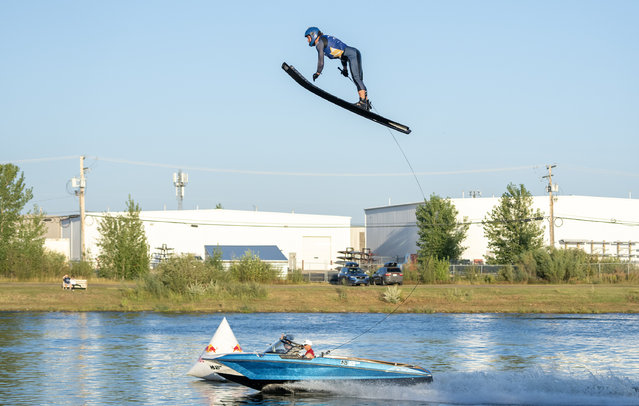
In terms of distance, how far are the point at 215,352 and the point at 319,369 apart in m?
4.32

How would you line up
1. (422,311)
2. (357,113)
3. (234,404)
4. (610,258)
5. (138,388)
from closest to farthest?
(357,113) < (234,404) < (138,388) < (422,311) < (610,258)

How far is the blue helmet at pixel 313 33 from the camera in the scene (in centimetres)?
1855

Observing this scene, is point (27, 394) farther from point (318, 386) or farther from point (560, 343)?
point (560, 343)

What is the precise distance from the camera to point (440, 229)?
9556 cm

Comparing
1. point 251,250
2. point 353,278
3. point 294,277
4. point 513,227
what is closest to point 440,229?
point 513,227

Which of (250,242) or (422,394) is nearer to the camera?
(422,394)

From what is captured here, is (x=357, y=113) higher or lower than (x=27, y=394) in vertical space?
higher

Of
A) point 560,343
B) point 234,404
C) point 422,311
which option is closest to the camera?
point 234,404

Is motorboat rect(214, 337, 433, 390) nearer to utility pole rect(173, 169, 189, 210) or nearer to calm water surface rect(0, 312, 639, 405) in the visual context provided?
calm water surface rect(0, 312, 639, 405)

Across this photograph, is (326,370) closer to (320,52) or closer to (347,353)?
(347,353)

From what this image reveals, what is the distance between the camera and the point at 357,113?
1903cm

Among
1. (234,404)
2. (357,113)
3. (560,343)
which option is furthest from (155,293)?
(357,113)

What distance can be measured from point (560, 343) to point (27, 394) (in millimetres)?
25507

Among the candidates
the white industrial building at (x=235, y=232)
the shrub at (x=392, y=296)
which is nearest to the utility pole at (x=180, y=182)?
the white industrial building at (x=235, y=232)
